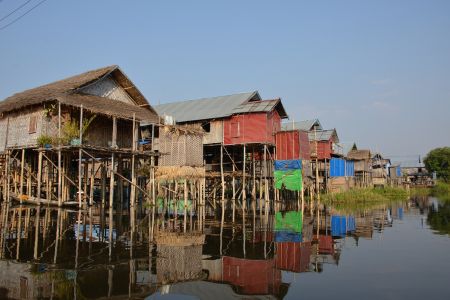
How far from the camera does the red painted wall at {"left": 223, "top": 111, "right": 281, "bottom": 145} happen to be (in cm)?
2600

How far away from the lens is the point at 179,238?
37.1ft

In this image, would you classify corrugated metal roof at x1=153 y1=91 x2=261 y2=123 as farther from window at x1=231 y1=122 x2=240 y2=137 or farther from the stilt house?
the stilt house

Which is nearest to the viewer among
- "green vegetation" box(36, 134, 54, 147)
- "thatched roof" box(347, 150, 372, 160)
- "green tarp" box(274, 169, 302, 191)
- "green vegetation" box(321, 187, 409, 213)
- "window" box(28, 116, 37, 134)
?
"green vegetation" box(36, 134, 54, 147)

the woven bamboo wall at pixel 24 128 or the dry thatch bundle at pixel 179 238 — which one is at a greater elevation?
the woven bamboo wall at pixel 24 128

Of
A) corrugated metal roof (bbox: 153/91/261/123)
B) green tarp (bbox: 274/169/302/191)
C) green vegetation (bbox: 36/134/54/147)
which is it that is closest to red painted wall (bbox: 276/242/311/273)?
green vegetation (bbox: 36/134/54/147)

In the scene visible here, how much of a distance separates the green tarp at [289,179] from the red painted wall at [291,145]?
104 centimetres

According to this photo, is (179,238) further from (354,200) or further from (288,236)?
(354,200)

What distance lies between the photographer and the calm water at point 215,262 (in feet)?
20.3

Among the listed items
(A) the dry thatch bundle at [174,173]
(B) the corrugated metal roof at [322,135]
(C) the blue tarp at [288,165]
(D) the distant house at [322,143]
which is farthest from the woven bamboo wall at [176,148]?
(B) the corrugated metal roof at [322,135]

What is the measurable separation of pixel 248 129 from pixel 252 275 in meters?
19.4

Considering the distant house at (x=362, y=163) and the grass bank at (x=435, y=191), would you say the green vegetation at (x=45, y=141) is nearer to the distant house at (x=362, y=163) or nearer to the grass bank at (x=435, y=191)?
the distant house at (x=362, y=163)

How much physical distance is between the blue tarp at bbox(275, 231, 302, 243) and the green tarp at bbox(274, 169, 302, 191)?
12.8 metres

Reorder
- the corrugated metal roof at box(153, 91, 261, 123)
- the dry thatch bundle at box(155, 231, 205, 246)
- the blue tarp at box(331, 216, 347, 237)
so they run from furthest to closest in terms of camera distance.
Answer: the corrugated metal roof at box(153, 91, 261, 123), the blue tarp at box(331, 216, 347, 237), the dry thatch bundle at box(155, 231, 205, 246)

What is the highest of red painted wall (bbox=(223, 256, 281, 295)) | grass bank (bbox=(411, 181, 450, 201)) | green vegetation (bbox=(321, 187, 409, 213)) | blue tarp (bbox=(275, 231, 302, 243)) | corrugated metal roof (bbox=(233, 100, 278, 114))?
corrugated metal roof (bbox=(233, 100, 278, 114))
